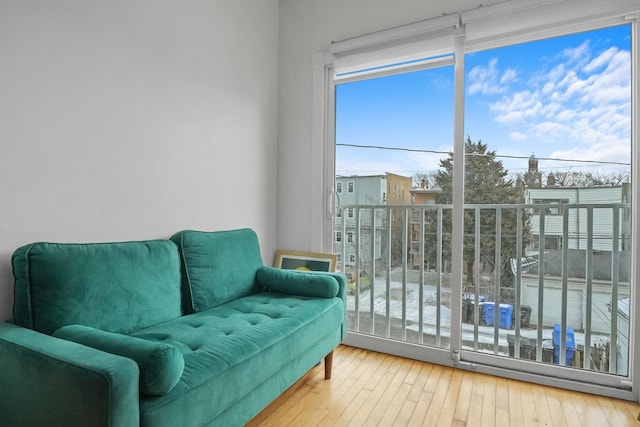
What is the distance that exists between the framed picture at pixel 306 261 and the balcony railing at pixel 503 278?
225mm

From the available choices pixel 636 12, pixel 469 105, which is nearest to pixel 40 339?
pixel 469 105

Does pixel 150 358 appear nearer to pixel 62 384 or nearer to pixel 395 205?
pixel 62 384

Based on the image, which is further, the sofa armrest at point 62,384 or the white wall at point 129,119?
the white wall at point 129,119

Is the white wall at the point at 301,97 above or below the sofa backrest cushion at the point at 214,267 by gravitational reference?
above

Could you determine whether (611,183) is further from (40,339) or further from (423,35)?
(40,339)

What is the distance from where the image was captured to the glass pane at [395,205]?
2.59m

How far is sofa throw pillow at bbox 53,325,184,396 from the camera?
101cm

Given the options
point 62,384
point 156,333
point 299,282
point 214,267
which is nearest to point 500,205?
point 299,282

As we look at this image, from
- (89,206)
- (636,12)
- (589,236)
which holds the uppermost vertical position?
(636,12)

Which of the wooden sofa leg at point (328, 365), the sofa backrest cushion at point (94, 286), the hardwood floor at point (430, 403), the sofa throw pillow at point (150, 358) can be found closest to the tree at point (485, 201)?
the hardwood floor at point (430, 403)

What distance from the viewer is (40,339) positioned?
1138mm

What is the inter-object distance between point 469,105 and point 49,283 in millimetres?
2534

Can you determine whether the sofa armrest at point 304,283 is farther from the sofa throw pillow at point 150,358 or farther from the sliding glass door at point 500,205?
the sofa throw pillow at point 150,358

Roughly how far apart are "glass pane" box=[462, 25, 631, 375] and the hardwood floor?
44 centimetres
